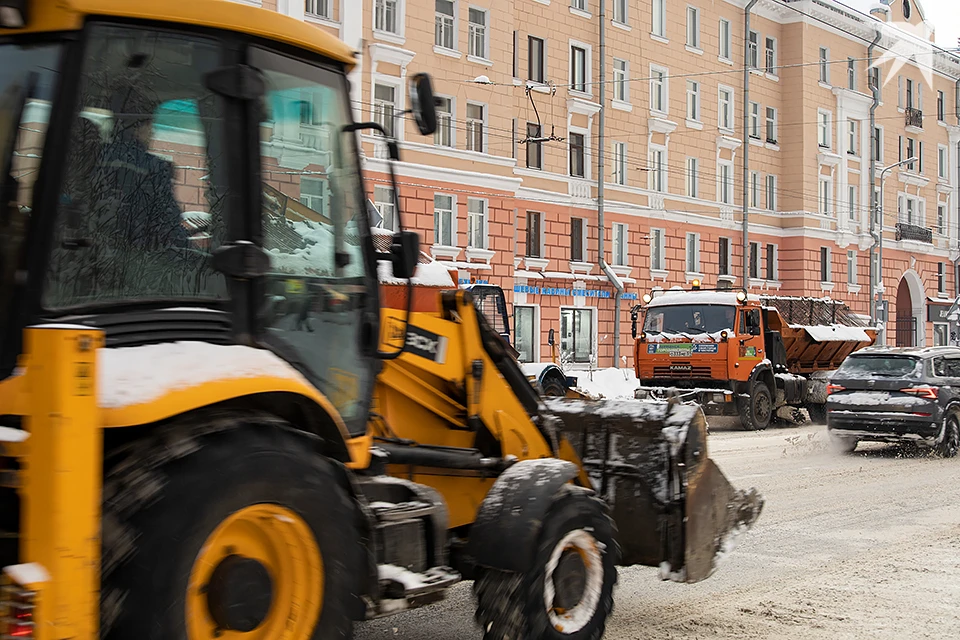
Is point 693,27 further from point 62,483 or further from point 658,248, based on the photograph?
point 62,483

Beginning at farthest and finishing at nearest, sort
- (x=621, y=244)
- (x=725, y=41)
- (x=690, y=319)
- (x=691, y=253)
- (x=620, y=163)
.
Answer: (x=725, y=41), (x=691, y=253), (x=621, y=244), (x=620, y=163), (x=690, y=319)

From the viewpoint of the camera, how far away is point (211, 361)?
3836 mm

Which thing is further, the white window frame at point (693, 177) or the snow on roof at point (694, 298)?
the white window frame at point (693, 177)

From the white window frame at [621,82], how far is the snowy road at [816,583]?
26.3 metres

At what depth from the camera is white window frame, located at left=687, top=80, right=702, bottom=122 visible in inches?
1613

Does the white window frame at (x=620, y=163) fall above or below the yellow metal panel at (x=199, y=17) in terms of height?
above

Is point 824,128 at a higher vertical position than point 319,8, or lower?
higher

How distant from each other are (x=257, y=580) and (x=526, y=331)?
30.4 meters

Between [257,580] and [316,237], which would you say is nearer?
[257,580]

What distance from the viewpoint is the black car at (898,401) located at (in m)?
15.7

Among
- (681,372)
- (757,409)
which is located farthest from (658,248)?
(757,409)

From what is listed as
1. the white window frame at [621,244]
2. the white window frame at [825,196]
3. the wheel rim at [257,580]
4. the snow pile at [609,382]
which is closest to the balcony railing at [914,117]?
the white window frame at [825,196]

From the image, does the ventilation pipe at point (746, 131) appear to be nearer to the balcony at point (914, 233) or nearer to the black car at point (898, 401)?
the balcony at point (914, 233)

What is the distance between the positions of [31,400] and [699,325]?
65.5ft
